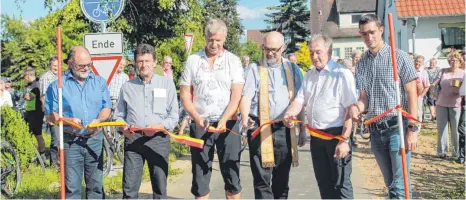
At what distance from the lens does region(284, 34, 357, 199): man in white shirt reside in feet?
17.4

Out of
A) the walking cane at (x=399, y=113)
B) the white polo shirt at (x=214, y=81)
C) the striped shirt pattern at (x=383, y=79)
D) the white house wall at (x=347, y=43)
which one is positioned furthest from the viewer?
the white house wall at (x=347, y=43)

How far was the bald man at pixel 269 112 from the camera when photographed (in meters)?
5.79

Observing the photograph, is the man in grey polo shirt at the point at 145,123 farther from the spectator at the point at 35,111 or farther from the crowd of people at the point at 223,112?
the spectator at the point at 35,111

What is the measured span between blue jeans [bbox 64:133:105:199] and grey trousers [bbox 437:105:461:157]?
6.43m

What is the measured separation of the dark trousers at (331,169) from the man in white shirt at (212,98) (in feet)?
2.77

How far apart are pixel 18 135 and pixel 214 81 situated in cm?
460

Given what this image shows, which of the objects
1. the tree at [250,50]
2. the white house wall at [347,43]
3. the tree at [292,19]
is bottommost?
the white house wall at [347,43]

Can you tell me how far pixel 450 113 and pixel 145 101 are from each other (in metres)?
6.28

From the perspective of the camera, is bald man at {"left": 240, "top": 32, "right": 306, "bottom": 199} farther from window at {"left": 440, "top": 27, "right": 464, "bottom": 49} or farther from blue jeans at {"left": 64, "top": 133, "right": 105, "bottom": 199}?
window at {"left": 440, "top": 27, "right": 464, "bottom": 49}

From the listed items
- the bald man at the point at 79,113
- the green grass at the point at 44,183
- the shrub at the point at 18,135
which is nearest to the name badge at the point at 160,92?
the bald man at the point at 79,113

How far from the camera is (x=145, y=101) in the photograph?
591 cm

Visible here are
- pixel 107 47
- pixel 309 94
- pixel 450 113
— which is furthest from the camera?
pixel 450 113

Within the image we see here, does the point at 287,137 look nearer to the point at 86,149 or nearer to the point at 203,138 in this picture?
the point at 203,138

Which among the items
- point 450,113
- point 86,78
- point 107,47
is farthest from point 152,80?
point 450,113
